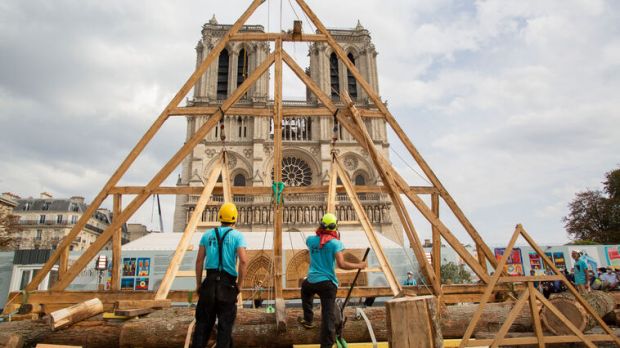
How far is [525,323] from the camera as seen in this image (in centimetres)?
532

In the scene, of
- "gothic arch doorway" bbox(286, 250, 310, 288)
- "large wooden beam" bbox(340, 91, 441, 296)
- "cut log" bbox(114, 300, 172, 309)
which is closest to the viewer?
"cut log" bbox(114, 300, 172, 309)

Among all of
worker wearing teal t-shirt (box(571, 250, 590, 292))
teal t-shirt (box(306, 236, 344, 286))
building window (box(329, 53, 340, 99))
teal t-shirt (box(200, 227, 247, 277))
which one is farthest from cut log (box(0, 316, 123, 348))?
building window (box(329, 53, 340, 99))

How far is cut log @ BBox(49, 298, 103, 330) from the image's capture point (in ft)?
13.6

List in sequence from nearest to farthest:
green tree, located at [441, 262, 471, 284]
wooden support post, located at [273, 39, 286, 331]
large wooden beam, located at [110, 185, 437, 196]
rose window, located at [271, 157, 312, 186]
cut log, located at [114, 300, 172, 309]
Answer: wooden support post, located at [273, 39, 286, 331]
cut log, located at [114, 300, 172, 309]
large wooden beam, located at [110, 185, 437, 196]
green tree, located at [441, 262, 471, 284]
rose window, located at [271, 157, 312, 186]

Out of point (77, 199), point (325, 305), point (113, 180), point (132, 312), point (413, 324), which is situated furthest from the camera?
point (77, 199)

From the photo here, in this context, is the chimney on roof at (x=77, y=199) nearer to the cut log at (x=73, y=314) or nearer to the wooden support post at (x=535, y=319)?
the cut log at (x=73, y=314)

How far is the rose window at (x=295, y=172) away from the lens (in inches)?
1260

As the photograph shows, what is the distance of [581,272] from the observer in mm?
8664

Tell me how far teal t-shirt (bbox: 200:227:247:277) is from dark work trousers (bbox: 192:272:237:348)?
132 millimetres

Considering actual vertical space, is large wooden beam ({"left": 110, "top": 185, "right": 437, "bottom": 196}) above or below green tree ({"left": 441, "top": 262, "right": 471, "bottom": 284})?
above

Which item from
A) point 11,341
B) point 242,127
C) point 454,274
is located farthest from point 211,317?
point 242,127

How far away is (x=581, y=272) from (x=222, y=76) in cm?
3394

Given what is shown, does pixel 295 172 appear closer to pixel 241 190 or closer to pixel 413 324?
pixel 241 190

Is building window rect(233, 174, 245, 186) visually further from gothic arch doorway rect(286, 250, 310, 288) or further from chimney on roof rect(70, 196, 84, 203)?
chimney on roof rect(70, 196, 84, 203)
